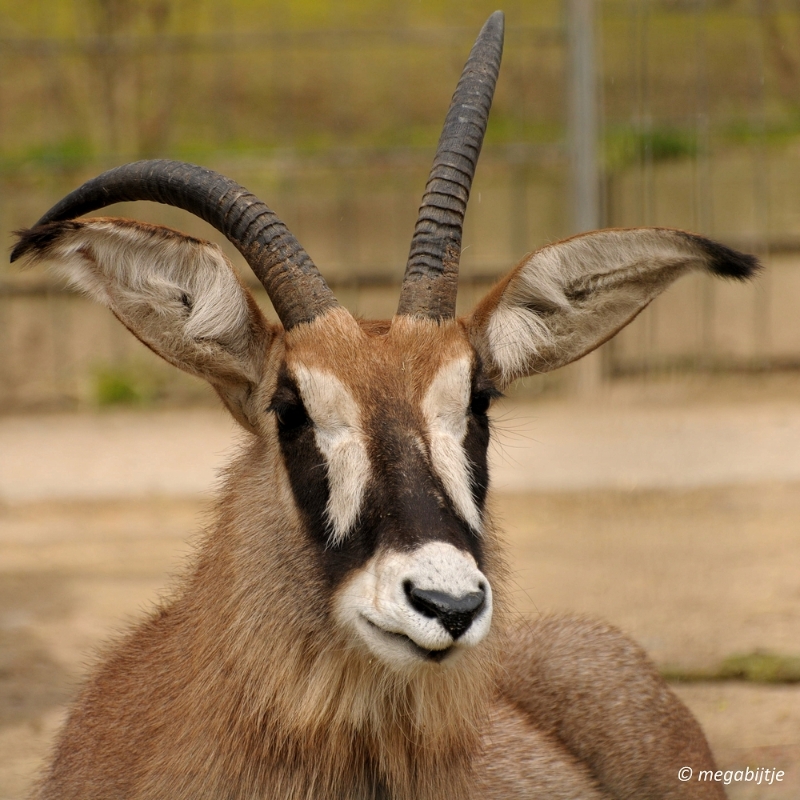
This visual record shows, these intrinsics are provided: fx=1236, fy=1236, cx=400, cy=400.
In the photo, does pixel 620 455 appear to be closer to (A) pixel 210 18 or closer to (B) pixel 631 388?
(B) pixel 631 388

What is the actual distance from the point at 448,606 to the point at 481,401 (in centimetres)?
94

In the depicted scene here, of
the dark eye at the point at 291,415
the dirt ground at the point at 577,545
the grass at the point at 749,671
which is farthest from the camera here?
A: the grass at the point at 749,671

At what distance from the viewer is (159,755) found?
3842mm

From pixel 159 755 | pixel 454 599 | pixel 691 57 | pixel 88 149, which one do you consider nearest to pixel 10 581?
pixel 159 755

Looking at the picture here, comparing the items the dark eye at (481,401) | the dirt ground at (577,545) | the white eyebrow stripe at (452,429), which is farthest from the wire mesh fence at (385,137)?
the white eyebrow stripe at (452,429)

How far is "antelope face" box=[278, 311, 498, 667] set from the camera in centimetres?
313

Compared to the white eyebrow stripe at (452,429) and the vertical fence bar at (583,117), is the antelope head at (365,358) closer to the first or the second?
the white eyebrow stripe at (452,429)

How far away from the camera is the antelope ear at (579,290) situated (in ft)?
13.2

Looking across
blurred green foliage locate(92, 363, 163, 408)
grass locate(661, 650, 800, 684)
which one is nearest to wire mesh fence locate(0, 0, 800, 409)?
blurred green foliage locate(92, 363, 163, 408)

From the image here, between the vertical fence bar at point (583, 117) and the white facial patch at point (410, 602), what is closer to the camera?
the white facial patch at point (410, 602)

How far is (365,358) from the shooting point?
369cm

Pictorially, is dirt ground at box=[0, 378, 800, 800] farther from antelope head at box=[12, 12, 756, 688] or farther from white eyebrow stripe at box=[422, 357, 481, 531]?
white eyebrow stripe at box=[422, 357, 481, 531]

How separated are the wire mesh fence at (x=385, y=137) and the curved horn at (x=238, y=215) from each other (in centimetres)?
925

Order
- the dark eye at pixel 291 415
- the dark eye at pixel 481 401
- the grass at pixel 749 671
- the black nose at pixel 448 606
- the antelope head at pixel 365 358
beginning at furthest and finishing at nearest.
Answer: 1. the grass at pixel 749 671
2. the dark eye at pixel 481 401
3. the dark eye at pixel 291 415
4. the antelope head at pixel 365 358
5. the black nose at pixel 448 606
